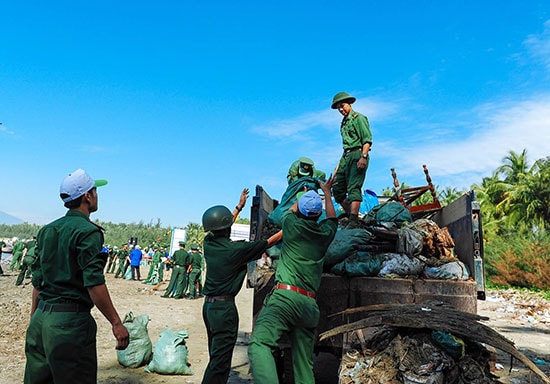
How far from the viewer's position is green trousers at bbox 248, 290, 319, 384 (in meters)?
2.86

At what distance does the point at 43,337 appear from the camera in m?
2.25

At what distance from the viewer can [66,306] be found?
2295mm

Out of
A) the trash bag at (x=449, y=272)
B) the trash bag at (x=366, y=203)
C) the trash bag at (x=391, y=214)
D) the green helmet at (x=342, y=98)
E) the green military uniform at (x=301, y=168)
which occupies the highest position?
the green helmet at (x=342, y=98)

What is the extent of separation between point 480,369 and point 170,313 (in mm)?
7637

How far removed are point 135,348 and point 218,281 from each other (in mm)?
2096

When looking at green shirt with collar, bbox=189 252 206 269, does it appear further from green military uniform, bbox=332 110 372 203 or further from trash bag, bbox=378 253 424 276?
trash bag, bbox=378 253 424 276

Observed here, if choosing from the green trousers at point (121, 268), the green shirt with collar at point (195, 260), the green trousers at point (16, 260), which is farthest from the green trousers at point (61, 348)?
the green trousers at point (16, 260)

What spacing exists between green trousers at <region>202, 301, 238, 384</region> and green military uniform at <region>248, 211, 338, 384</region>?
1.13 ft

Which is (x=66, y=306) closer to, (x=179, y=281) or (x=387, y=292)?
(x=387, y=292)

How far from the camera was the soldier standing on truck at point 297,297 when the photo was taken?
2928mm

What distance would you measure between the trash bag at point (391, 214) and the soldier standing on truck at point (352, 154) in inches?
9.5

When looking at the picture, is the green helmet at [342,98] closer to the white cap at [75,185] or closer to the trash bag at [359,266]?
the trash bag at [359,266]

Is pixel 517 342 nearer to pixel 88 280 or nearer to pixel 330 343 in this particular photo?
pixel 330 343

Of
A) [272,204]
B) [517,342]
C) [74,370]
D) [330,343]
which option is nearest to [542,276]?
[517,342]
